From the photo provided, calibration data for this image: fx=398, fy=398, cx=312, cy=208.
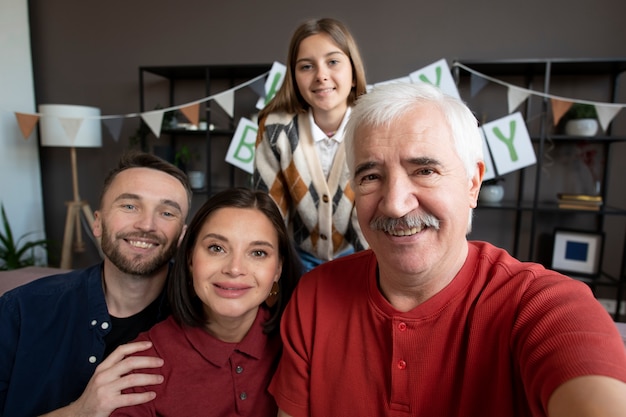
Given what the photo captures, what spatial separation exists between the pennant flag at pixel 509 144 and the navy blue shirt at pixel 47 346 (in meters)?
2.77

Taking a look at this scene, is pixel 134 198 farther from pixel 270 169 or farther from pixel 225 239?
pixel 270 169

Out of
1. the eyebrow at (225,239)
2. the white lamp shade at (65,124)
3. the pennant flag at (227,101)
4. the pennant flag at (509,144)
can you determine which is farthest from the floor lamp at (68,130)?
the pennant flag at (509,144)

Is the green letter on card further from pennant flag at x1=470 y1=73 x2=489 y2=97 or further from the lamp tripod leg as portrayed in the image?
the lamp tripod leg

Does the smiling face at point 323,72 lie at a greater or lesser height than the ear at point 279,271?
greater

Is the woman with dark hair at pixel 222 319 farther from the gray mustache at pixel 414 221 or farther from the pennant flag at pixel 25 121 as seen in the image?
the pennant flag at pixel 25 121

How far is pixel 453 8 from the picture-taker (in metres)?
3.13

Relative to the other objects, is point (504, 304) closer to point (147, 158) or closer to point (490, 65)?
point (147, 158)

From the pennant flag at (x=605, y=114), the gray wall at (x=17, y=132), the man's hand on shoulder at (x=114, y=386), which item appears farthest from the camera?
the gray wall at (x=17, y=132)

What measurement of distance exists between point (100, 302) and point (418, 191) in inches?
41.2

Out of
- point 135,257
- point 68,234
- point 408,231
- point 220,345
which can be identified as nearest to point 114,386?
point 220,345

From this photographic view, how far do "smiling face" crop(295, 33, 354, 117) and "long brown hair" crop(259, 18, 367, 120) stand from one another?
0.02m

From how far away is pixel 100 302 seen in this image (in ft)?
4.10

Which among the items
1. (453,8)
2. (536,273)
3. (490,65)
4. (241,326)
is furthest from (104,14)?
(536,273)

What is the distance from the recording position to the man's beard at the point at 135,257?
1.24m
